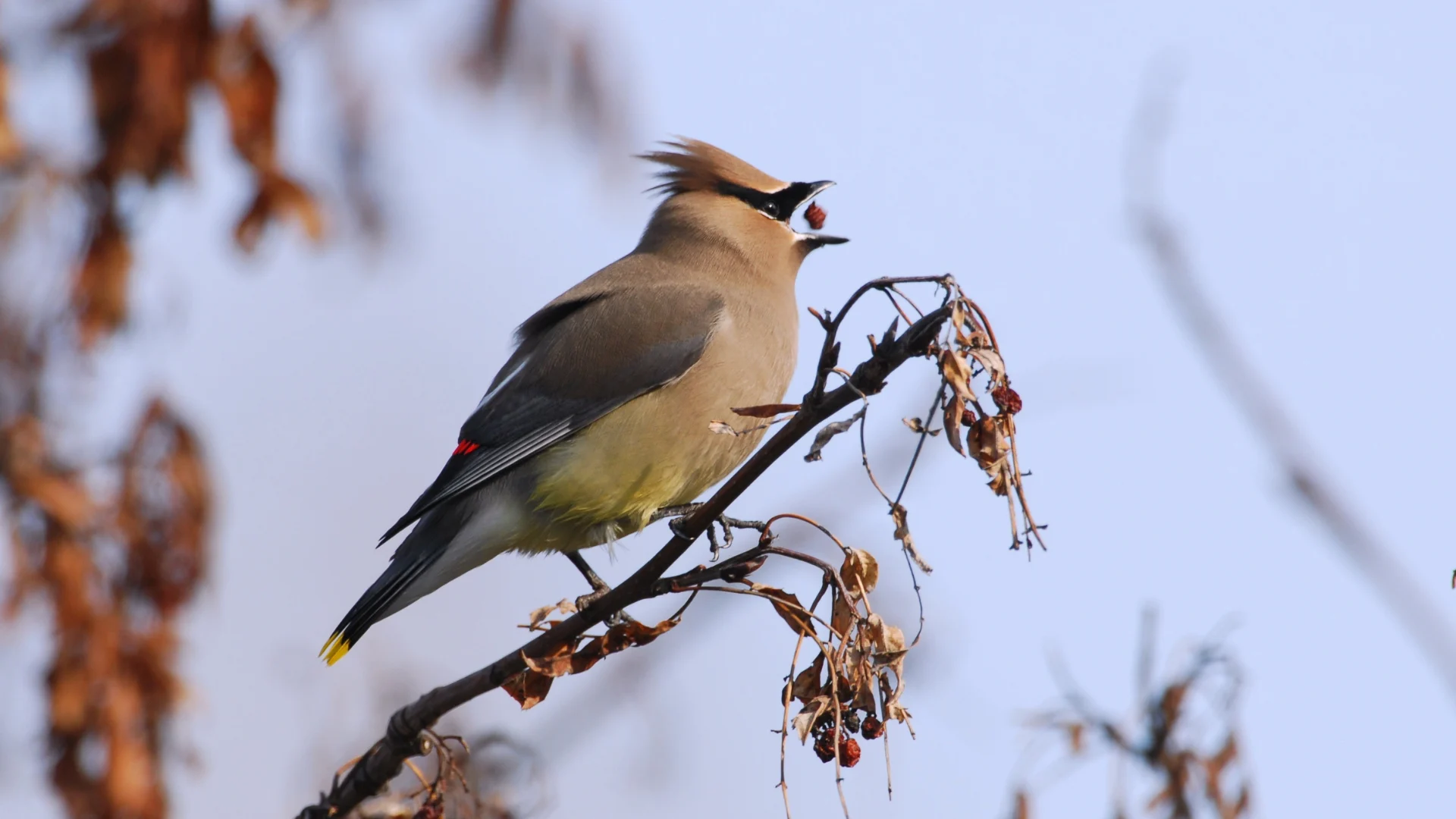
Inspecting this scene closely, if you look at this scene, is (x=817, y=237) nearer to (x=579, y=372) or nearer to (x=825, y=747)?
(x=579, y=372)

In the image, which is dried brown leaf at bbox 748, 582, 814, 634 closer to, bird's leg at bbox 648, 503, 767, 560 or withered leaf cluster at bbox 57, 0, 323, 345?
bird's leg at bbox 648, 503, 767, 560

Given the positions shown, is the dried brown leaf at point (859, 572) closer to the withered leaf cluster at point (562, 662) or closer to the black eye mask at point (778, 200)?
the withered leaf cluster at point (562, 662)

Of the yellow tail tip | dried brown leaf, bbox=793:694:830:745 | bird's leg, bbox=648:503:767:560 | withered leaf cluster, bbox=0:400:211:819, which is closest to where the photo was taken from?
dried brown leaf, bbox=793:694:830:745

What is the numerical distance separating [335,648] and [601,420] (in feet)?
2.88

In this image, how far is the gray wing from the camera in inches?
163

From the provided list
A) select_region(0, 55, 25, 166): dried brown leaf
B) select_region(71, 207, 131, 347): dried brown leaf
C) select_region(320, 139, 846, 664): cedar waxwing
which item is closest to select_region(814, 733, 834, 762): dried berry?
select_region(320, 139, 846, 664): cedar waxwing

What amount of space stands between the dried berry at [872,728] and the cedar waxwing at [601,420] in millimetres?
1466

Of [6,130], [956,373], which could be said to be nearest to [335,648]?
[6,130]

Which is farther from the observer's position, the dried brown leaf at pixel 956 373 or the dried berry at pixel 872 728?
the dried berry at pixel 872 728

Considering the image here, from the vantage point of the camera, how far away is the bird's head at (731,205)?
4.80 meters

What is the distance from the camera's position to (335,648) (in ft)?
12.1

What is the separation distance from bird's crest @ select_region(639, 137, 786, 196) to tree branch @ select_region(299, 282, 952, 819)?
2492 mm

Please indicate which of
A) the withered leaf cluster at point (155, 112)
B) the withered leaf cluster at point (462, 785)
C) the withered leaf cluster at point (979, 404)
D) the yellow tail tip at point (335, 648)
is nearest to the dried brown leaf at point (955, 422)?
the withered leaf cluster at point (979, 404)

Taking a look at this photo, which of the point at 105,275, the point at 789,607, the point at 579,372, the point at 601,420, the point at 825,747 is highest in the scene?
the point at 105,275
